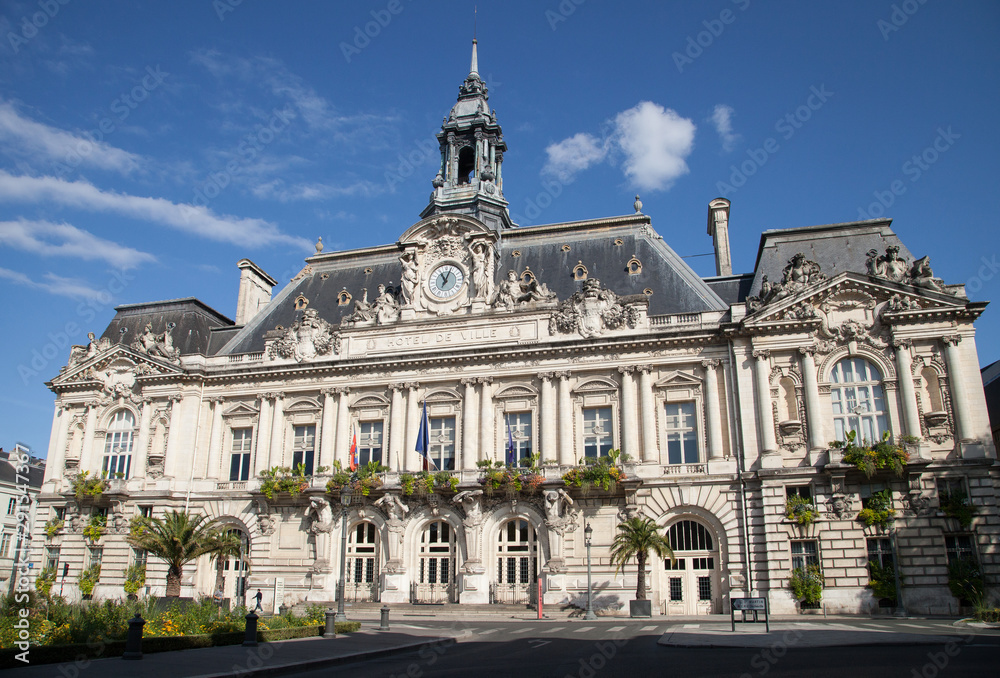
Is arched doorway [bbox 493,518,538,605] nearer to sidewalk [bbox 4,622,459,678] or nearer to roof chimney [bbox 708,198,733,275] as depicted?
sidewalk [bbox 4,622,459,678]

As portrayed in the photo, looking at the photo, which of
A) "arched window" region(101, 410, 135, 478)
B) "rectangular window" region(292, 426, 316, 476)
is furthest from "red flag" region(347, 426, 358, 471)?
"arched window" region(101, 410, 135, 478)

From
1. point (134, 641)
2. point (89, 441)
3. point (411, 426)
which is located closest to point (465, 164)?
point (411, 426)

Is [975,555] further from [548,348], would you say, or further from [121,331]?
[121,331]

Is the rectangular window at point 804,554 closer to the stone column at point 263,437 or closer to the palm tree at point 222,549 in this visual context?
the palm tree at point 222,549

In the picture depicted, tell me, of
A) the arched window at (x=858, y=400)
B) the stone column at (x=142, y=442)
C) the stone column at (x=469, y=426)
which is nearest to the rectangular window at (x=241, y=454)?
the stone column at (x=142, y=442)

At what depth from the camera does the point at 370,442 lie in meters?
40.8

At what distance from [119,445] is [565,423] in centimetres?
2558

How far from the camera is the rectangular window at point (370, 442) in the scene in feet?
133

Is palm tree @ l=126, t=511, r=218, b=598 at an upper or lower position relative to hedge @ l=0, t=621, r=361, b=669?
upper

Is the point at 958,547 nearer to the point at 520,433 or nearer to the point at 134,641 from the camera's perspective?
the point at 520,433

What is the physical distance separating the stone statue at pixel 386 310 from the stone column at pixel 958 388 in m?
26.4

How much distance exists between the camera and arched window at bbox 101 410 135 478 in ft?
143

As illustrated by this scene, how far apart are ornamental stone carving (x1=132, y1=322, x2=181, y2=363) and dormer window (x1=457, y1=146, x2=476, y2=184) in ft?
65.9

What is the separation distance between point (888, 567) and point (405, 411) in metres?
23.1
